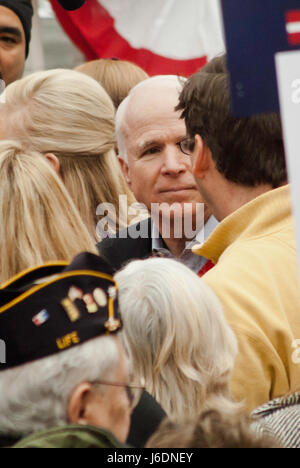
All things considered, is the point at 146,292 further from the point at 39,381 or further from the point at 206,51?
the point at 206,51

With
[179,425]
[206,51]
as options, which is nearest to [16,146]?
[179,425]

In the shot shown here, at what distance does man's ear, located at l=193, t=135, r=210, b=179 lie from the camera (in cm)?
253

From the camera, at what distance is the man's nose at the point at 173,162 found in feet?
10.8

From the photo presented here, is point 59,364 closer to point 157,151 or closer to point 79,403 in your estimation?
point 79,403

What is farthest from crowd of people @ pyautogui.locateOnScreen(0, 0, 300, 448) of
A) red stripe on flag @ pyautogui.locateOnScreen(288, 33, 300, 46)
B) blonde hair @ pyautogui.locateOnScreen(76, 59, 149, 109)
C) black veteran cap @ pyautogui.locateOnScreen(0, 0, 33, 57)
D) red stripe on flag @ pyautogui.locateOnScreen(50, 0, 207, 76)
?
red stripe on flag @ pyautogui.locateOnScreen(50, 0, 207, 76)

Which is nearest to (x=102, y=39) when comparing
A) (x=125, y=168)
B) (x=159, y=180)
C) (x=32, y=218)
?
(x=125, y=168)

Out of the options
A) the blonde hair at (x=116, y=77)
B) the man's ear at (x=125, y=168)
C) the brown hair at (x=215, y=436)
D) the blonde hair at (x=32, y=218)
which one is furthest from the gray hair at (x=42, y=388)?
the blonde hair at (x=116, y=77)

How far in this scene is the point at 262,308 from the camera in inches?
84.7

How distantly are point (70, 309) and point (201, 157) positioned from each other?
93 cm

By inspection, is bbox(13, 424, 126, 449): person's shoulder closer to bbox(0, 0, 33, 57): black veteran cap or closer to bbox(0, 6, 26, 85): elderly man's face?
bbox(0, 6, 26, 85): elderly man's face

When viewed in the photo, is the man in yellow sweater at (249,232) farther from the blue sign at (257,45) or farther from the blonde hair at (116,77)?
the blonde hair at (116,77)

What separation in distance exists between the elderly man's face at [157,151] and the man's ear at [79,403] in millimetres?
1622

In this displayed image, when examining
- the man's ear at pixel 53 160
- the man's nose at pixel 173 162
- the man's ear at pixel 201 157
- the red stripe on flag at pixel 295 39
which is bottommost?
the man's nose at pixel 173 162

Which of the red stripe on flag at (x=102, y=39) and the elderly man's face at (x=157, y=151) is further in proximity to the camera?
the red stripe on flag at (x=102, y=39)
